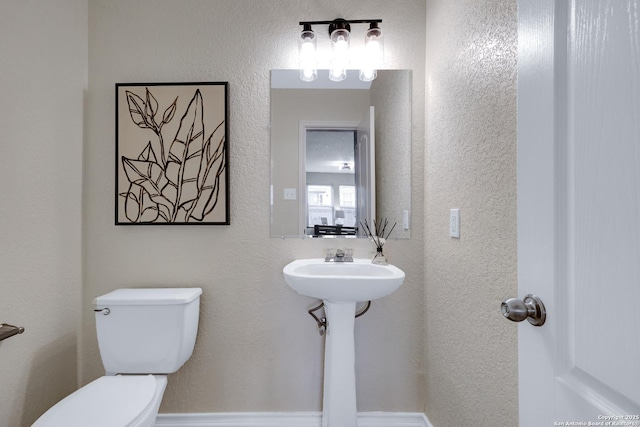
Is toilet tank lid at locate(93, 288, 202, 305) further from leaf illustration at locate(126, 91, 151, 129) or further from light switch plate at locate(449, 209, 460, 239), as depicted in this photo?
light switch plate at locate(449, 209, 460, 239)

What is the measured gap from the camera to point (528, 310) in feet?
1.92

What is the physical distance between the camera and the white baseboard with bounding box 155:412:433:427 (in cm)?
162

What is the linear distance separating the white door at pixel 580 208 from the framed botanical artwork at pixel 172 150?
1367 mm

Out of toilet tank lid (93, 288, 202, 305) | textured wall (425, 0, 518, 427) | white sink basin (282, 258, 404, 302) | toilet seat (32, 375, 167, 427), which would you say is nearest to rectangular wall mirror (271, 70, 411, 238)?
textured wall (425, 0, 518, 427)

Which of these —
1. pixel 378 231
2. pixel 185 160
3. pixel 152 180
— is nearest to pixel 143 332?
pixel 152 180

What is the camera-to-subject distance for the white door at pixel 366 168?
65.9 inches

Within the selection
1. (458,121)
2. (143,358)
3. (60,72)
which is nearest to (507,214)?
(458,121)

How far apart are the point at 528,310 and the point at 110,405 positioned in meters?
1.35

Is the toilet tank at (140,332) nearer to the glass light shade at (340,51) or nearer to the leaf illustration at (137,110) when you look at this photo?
the leaf illustration at (137,110)

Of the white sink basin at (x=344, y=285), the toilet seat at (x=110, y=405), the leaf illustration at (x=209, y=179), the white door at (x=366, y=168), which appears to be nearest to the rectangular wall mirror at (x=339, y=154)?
the white door at (x=366, y=168)

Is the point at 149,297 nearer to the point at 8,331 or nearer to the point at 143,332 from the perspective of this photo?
the point at 143,332

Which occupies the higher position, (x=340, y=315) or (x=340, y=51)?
(x=340, y=51)

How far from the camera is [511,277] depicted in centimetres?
92

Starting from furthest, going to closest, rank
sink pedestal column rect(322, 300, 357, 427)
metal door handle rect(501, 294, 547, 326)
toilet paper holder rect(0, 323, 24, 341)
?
sink pedestal column rect(322, 300, 357, 427), toilet paper holder rect(0, 323, 24, 341), metal door handle rect(501, 294, 547, 326)
